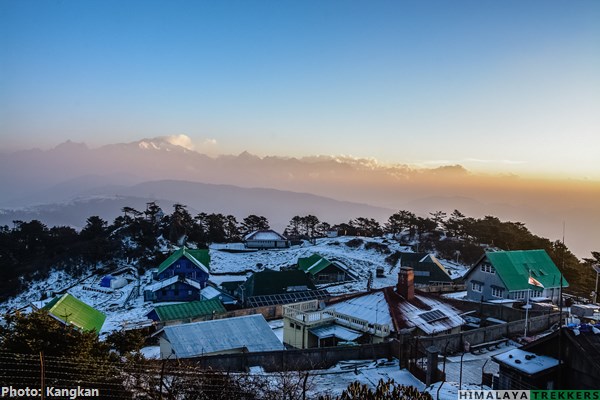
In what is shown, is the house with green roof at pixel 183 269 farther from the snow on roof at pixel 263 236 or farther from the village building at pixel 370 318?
the village building at pixel 370 318

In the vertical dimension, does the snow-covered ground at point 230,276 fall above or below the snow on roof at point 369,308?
below

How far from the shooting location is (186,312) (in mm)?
33688

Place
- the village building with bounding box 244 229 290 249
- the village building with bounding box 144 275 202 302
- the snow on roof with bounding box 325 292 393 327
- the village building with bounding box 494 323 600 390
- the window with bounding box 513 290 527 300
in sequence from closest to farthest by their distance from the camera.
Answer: the village building with bounding box 494 323 600 390 → the snow on roof with bounding box 325 292 393 327 → the window with bounding box 513 290 527 300 → the village building with bounding box 144 275 202 302 → the village building with bounding box 244 229 290 249

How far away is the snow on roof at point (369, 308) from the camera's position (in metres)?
23.0

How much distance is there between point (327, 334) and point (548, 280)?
2565cm

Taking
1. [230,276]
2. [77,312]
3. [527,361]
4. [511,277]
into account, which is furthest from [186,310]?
[511,277]

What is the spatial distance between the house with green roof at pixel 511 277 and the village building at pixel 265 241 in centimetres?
4029

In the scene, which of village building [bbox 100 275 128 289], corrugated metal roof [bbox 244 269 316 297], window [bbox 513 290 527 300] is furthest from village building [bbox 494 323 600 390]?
village building [bbox 100 275 128 289]

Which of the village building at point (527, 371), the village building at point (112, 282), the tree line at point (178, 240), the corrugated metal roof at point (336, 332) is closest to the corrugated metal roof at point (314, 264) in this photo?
the tree line at point (178, 240)

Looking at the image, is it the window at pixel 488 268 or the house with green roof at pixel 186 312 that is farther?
the window at pixel 488 268

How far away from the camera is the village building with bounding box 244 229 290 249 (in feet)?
240

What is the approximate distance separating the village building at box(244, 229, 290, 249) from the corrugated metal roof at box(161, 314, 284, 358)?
50347mm

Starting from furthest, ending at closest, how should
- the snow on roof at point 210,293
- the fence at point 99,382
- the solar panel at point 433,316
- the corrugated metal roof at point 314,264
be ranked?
the corrugated metal roof at point 314,264, the snow on roof at point 210,293, the solar panel at point 433,316, the fence at point 99,382

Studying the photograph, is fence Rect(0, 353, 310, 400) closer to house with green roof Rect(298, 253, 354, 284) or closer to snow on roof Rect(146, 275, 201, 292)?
snow on roof Rect(146, 275, 201, 292)
